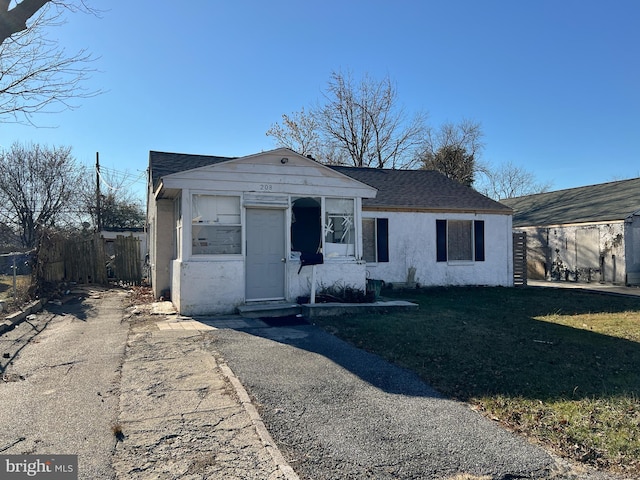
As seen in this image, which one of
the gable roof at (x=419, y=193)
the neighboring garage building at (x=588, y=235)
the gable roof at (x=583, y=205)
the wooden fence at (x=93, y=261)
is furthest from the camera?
the gable roof at (x=583, y=205)

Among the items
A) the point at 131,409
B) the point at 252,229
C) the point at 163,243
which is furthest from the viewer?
the point at 163,243

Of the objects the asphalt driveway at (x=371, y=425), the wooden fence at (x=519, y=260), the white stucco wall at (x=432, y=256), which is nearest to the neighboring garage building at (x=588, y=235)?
the wooden fence at (x=519, y=260)

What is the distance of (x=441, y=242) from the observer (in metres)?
16.4

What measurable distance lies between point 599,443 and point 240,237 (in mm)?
7624

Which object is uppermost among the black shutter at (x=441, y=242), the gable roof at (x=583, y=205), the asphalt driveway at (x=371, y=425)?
the gable roof at (x=583, y=205)

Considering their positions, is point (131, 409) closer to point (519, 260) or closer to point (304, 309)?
point (304, 309)

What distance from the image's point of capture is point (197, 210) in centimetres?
970

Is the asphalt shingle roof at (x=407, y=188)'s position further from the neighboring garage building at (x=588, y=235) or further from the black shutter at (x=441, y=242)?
the neighboring garage building at (x=588, y=235)

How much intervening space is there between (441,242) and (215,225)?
31.0ft

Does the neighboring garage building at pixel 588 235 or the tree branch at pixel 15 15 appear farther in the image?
the neighboring garage building at pixel 588 235

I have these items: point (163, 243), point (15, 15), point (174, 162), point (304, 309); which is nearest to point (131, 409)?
point (15, 15)

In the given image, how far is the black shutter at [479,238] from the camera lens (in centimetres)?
1681

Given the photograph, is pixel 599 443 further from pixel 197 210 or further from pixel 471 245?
pixel 471 245

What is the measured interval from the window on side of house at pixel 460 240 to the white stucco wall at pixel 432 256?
0.17m
